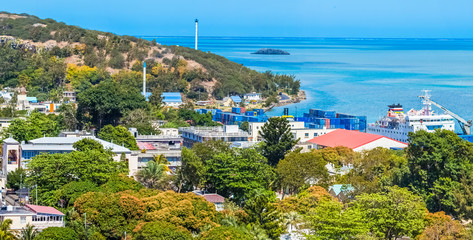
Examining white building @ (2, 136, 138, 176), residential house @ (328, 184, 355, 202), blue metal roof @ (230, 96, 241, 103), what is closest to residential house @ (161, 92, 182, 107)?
blue metal roof @ (230, 96, 241, 103)

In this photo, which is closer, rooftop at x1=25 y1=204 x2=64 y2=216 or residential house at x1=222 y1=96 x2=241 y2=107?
rooftop at x1=25 y1=204 x2=64 y2=216

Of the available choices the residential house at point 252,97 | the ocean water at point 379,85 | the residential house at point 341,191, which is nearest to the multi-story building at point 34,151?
the residential house at point 341,191

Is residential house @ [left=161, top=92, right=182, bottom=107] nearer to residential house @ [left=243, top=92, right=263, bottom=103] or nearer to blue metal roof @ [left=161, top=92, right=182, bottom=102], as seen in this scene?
blue metal roof @ [left=161, top=92, right=182, bottom=102]

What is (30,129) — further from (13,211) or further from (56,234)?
(56,234)

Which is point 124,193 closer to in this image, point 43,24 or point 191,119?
point 191,119

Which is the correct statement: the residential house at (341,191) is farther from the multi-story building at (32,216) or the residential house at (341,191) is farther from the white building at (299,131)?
the white building at (299,131)
